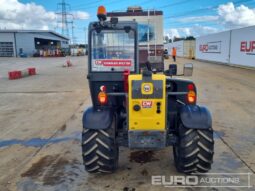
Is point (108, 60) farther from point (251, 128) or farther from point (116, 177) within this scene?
point (251, 128)

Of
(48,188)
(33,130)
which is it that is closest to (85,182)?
(48,188)

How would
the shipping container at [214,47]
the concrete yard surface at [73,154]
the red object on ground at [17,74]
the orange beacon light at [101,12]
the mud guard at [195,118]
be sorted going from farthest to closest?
the shipping container at [214,47] → the red object on ground at [17,74] → the orange beacon light at [101,12] → the concrete yard surface at [73,154] → the mud guard at [195,118]

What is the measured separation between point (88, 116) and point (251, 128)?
432cm

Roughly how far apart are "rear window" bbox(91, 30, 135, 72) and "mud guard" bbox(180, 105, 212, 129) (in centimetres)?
134

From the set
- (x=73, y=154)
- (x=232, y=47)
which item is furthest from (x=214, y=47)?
(x=73, y=154)

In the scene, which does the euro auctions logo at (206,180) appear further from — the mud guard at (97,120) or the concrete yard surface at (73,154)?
the mud guard at (97,120)

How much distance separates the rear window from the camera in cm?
464

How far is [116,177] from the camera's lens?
405 cm

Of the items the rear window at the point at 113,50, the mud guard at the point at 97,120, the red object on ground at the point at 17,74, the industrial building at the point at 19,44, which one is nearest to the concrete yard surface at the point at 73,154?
the mud guard at the point at 97,120

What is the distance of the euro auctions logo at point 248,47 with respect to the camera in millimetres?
20509

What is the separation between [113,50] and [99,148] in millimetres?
1804

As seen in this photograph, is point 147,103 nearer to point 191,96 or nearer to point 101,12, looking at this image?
point 191,96

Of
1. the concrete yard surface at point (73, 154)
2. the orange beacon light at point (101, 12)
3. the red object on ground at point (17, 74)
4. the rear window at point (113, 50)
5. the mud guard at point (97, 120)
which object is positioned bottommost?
the concrete yard surface at point (73, 154)

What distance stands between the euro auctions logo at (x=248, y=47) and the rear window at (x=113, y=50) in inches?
726
